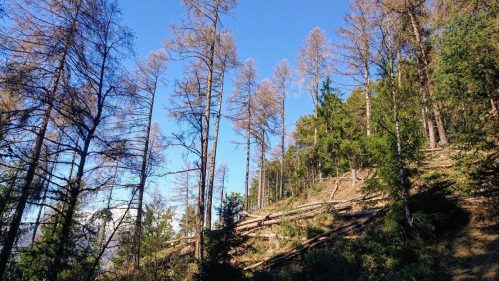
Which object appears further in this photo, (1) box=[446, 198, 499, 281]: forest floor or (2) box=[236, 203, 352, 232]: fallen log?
(2) box=[236, 203, 352, 232]: fallen log

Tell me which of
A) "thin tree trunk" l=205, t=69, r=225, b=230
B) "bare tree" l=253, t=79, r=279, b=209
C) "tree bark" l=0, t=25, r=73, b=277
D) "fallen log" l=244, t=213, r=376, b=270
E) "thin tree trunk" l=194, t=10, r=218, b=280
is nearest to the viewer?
"tree bark" l=0, t=25, r=73, b=277

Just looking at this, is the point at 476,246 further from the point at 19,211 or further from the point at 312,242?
the point at 19,211

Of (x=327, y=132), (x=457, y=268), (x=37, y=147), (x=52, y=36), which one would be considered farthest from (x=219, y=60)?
(x=457, y=268)

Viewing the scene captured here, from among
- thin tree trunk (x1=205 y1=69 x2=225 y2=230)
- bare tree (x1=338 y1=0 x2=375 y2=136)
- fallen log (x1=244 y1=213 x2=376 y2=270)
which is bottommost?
fallen log (x1=244 y1=213 x2=376 y2=270)

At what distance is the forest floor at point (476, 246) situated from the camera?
Answer: 6.91 metres

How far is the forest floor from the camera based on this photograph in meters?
6.91

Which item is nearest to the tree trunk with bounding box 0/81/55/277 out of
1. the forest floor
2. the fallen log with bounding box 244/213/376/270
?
the fallen log with bounding box 244/213/376/270

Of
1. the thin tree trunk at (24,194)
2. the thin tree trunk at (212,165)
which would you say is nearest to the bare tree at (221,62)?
the thin tree trunk at (212,165)

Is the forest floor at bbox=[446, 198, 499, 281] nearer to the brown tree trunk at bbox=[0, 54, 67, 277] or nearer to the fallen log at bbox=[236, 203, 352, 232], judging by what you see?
the fallen log at bbox=[236, 203, 352, 232]

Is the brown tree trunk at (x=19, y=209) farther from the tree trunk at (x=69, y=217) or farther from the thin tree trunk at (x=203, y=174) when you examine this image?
the thin tree trunk at (x=203, y=174)

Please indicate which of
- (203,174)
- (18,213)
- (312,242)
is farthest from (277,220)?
(18,213)

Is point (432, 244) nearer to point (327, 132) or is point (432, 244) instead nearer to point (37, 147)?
point (37, 147)

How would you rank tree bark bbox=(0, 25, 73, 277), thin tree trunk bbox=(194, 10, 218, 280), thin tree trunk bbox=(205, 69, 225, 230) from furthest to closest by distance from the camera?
1. thin tree trunk bbox=(205, 69, 225, 230)
2. thin tree trunk bbox=(194, 10, 218, 280)
3. tree bark bbox=(0, 25, 73, 277)

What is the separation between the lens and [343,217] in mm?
12625
